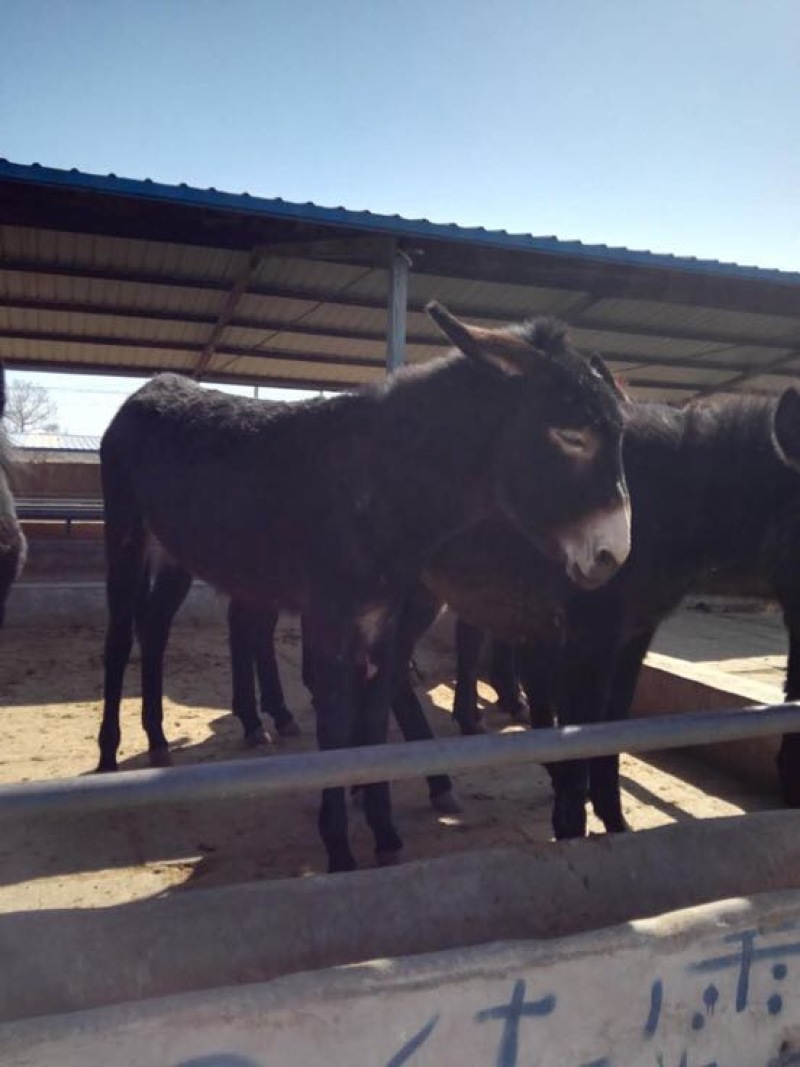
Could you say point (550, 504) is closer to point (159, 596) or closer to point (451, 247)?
point (159, 596)

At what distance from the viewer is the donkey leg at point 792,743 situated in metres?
3.26

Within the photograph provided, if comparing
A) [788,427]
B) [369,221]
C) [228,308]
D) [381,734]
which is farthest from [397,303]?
[381,734]

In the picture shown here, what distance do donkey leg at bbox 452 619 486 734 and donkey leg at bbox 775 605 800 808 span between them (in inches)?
75.7

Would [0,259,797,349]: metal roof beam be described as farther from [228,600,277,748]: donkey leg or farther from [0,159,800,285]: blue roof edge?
[228,600,277,748]: donkey leg

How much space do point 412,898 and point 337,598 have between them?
1276mm

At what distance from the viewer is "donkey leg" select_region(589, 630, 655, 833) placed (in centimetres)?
338

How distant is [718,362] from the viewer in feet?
40.5

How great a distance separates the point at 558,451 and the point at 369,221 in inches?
199

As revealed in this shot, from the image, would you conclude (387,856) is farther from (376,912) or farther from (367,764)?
(367,764)

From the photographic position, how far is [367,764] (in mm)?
1625

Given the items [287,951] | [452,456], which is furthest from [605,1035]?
[452,456]

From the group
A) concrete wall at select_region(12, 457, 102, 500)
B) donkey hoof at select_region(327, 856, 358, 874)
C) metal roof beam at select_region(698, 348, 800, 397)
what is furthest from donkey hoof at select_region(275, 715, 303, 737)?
concrete wall at select_region(12, 457, 102, 500)

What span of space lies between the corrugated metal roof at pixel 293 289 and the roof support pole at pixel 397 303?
12 cm

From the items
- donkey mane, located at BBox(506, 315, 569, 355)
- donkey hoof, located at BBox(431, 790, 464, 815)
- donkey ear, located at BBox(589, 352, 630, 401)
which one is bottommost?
donkey hoof, located at BBox(431, 790, 464, 815)
